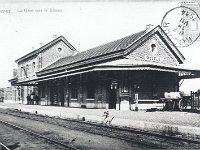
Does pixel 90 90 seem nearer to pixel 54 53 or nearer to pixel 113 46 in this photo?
pixel 113 46

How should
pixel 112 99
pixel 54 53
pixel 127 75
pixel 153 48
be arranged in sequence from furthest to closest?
pixel 54 53 → pixel 153 48 → pixel 112 99 → pixel 127 75

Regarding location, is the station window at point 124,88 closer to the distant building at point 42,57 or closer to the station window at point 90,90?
the station window at point 90,90

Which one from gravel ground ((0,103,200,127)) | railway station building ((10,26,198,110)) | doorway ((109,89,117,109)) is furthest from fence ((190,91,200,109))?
doorway ((109,89,117,109))

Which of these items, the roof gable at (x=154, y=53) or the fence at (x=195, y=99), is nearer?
the fence at (x=195, y=99)

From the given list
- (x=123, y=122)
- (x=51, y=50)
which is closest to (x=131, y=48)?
(x=123, y=122)

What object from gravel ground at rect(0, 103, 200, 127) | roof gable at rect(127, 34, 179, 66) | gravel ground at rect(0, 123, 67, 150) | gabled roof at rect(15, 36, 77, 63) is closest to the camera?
gravel ground at rect(0, 123, 67, 150)

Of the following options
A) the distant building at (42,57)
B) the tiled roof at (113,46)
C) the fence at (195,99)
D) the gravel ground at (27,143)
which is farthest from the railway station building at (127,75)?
the gravel ground at (27,143)

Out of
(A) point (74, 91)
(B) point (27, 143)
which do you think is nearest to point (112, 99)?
(A) point (74, 91)

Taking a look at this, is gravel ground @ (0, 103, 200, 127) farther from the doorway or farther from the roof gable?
the roof gable

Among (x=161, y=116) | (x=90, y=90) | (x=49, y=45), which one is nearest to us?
(x=161, y=116)

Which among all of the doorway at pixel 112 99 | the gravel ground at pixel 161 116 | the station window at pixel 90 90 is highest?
the station window at pixel 90 90

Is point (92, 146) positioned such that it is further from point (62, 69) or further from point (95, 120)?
point (62, 69)

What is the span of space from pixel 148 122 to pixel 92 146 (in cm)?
384

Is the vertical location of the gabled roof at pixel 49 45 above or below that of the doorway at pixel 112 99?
above
